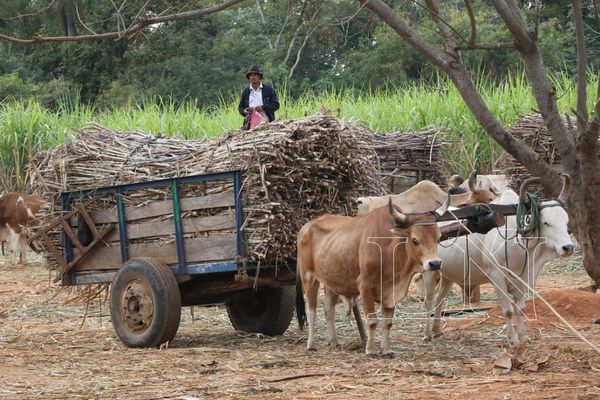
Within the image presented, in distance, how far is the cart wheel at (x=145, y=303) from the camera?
30.3 feet

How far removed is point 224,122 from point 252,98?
5813 mm

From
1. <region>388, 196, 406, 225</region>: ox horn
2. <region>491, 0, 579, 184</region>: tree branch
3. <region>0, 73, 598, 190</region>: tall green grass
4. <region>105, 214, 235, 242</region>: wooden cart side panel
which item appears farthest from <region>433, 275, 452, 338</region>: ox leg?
<region>0, 73, 598, 190</region>: tall green grass

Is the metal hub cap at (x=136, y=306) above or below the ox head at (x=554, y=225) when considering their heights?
below

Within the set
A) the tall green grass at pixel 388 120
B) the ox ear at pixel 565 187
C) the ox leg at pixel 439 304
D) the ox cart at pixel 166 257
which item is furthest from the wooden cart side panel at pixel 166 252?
the tall green grass at pixel 388 120

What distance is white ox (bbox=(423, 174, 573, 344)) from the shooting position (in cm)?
871

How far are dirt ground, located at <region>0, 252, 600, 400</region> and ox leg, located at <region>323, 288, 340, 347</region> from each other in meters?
0.12

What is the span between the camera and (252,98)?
1197cm

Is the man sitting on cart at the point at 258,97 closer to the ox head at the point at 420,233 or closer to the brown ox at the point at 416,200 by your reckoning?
the brown ox at the point at 416,200

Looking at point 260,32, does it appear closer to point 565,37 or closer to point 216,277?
point 565,37

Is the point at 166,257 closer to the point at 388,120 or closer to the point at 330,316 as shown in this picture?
the point at 330,316

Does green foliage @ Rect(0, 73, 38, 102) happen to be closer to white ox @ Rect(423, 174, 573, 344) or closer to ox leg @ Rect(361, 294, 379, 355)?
white ox @ Rect(423, 174, 573, 344)

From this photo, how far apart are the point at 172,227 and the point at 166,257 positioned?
0.95ft

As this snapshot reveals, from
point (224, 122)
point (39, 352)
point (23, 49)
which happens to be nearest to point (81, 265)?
point (39, 352)

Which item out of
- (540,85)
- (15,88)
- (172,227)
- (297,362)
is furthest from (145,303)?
(15,88)
